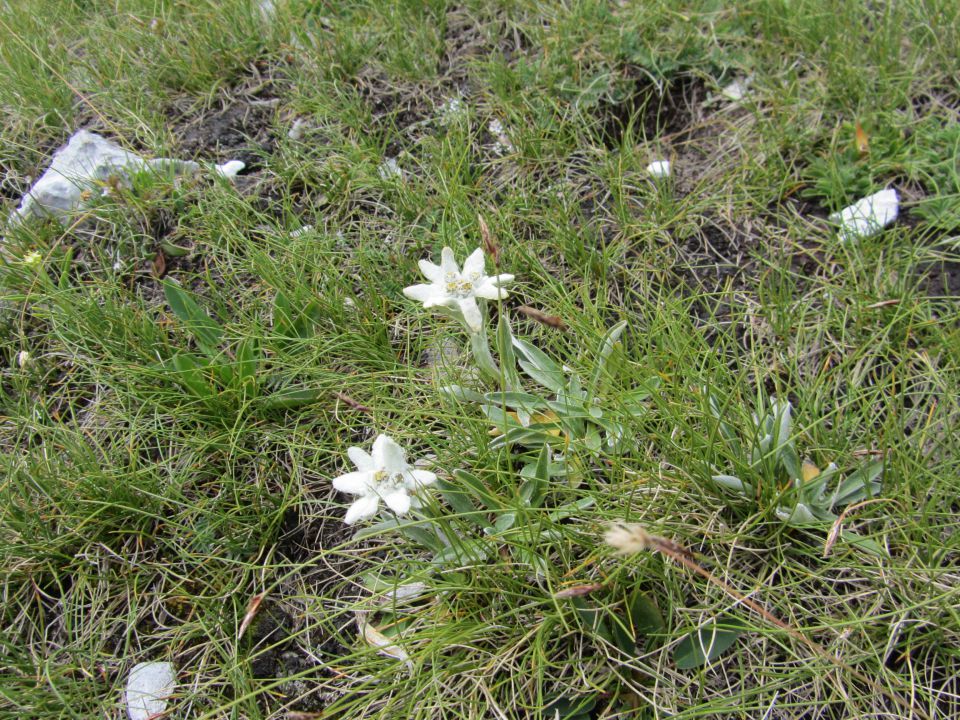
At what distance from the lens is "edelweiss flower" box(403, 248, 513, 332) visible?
1.93 m

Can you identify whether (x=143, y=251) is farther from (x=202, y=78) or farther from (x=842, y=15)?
(x=842, y=15)

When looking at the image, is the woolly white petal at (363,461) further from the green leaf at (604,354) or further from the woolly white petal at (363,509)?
the green leaf at (604,354)

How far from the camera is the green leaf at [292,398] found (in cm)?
230

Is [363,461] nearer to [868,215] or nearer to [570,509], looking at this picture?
[570,509]

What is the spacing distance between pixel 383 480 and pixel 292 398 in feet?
2.42

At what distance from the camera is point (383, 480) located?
170 cm

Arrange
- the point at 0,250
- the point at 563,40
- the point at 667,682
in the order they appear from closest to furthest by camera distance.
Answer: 1. the point at 667,682
2. the point at 0,250
3. the point at 563,40

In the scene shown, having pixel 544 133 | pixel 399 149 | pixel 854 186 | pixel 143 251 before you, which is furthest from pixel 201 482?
pixel 854 186

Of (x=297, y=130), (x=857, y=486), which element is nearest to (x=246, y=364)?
(x=297, y=130)

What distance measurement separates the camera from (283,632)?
2041 millimetres

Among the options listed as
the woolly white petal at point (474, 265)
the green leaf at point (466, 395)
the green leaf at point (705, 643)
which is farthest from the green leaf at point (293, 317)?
the green leaf at point (705, 643)

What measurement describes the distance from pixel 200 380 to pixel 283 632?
79 cm

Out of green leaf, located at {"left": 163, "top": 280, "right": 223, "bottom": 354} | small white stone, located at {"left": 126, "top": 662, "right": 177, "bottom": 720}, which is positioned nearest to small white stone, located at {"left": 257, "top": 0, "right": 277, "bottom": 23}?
green leaf, located at {"left": 163, "top": 280, "right": 223, "bottom": 354}

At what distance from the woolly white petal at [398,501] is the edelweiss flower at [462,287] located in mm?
504
